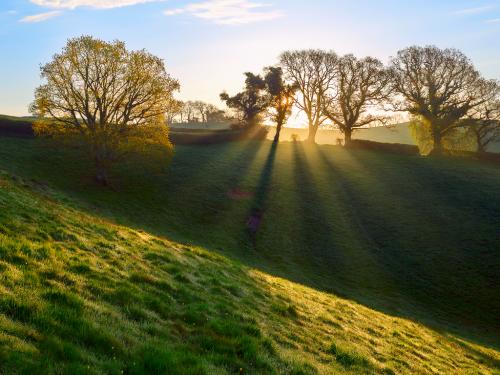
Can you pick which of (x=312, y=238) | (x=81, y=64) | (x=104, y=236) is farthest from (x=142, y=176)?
(x=104, y=236)

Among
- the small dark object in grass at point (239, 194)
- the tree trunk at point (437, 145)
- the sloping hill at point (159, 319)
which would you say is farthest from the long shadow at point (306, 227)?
the tree trunk at point (437, 145)

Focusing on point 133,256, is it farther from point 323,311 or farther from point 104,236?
point 323,311

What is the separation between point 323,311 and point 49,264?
42.9 ft

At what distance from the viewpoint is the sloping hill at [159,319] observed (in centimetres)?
853

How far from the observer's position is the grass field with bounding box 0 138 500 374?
9.92 m

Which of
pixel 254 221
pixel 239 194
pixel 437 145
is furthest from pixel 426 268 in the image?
pixel 437 145

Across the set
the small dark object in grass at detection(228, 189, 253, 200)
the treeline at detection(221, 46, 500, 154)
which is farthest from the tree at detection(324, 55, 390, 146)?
the small dark object in grass at detection(228, 189, 253, 200)

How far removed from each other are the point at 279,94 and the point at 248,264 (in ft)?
206

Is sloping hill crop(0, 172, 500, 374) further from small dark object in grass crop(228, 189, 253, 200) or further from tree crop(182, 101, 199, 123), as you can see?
tree crop(182, 101, 199, 123)

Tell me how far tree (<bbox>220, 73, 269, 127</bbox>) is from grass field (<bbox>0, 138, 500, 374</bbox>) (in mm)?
10046

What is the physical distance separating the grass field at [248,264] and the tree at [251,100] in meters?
10.0

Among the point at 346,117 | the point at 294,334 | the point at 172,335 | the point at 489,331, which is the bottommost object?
the point at 489,331

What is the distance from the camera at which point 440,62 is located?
8225cm

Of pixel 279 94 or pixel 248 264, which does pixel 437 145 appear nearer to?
pixel 279 94
